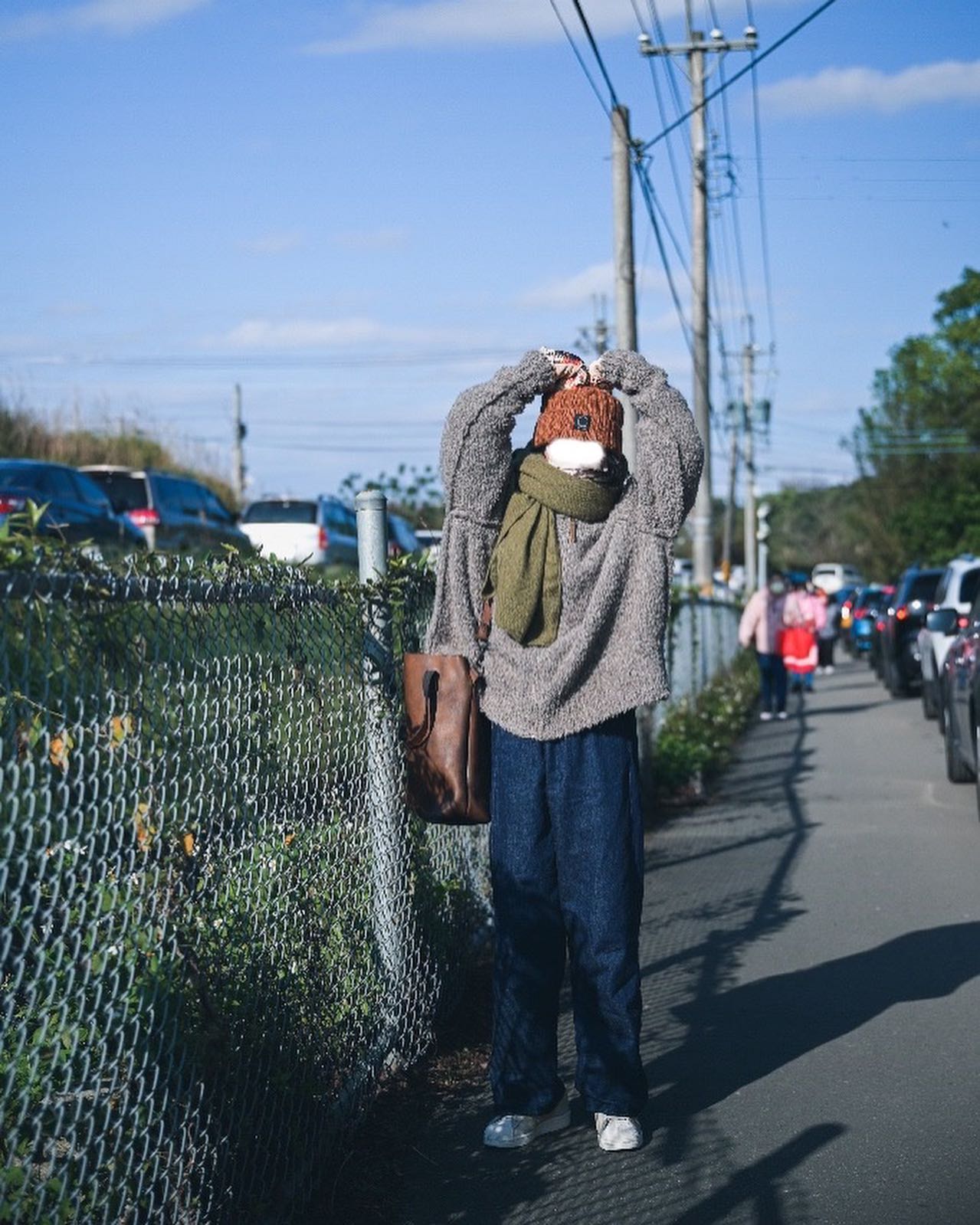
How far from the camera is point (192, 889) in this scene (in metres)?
3.29

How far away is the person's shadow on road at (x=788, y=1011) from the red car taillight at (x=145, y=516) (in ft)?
55.8

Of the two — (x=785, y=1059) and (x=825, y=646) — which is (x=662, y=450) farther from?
(x=825, y=646)

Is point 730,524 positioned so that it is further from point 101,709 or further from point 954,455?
point 101,709

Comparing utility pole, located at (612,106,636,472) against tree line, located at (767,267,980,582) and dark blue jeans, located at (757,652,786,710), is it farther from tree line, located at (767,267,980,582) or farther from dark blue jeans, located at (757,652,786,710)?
tree line, located at (767,267,980,582)

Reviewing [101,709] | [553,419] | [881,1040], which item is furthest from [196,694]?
[881,1040]

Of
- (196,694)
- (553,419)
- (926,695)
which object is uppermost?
(553,419)

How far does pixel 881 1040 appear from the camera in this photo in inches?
204

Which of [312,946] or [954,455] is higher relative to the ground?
[954,455]

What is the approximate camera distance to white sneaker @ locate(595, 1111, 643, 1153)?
4145 millimetres

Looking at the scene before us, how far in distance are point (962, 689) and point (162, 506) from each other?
48.3ft

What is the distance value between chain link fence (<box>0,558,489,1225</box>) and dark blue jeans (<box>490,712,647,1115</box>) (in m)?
0.46

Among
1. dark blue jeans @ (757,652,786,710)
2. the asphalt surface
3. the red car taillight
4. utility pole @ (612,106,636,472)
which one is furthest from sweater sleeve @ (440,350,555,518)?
the red car taillight

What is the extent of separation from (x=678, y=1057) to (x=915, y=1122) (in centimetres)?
88

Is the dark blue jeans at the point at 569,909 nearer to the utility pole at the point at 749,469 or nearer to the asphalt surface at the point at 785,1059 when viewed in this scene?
the asphalt surface at the point at 785,1059
